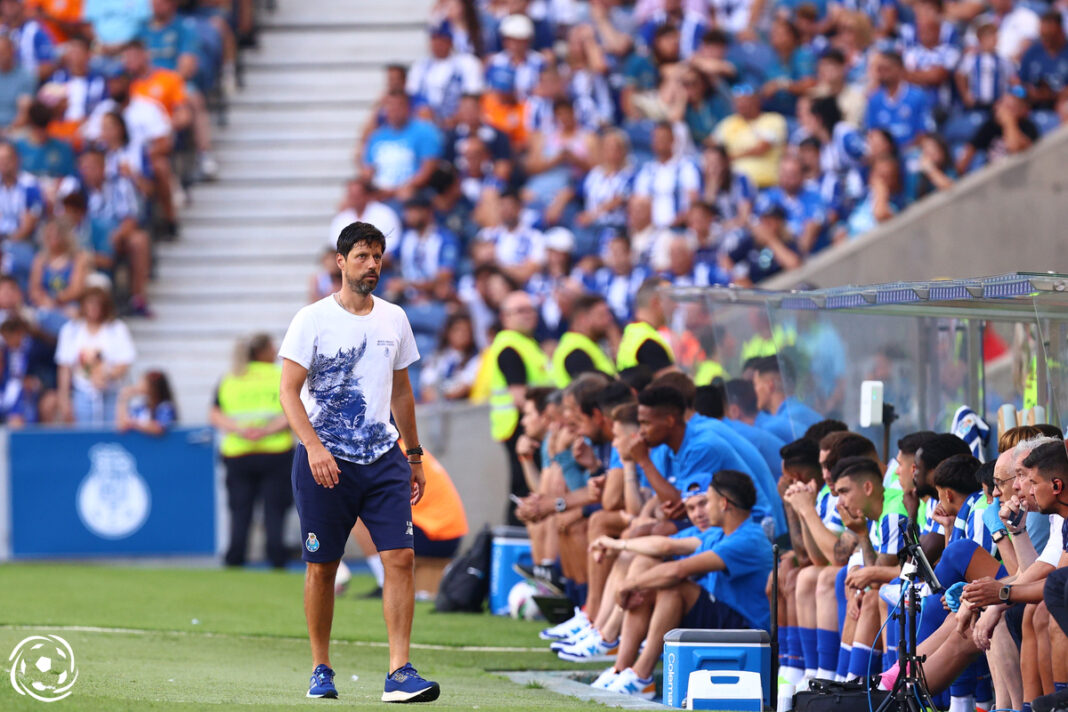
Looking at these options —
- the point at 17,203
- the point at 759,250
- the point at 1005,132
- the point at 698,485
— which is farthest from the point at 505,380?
the point at 17,203

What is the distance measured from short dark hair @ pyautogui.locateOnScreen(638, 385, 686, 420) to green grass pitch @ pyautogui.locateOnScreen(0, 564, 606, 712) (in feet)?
5.60

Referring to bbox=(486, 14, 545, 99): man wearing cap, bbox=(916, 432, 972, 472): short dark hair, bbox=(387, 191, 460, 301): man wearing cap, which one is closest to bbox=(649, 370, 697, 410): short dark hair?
bbox=(916, 432, 972, 472): short dark hair

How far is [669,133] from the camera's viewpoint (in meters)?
17.1

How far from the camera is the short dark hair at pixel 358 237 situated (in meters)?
7.54

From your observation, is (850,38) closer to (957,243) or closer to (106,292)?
(957,243)

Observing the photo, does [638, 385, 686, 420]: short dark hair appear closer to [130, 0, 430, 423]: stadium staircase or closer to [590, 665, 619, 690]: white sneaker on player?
[590, 665, 619, 690]: white sneaker on player

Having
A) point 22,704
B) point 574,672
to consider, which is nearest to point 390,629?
point 22,704

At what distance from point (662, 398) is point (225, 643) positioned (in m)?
3.28

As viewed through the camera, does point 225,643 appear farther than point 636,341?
No

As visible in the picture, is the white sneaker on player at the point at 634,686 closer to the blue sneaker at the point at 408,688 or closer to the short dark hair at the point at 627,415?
the blue sneaker at the point at 408,688

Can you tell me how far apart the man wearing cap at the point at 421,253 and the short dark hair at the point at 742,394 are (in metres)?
7.29

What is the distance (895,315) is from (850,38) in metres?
9.00

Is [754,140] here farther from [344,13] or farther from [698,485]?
[698,485]

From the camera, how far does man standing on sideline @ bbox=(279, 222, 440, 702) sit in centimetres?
756
